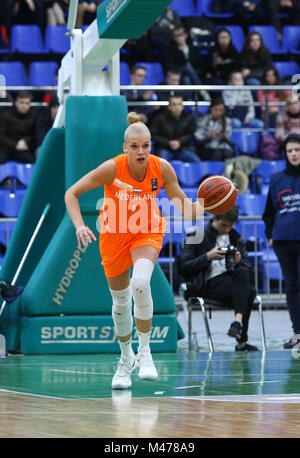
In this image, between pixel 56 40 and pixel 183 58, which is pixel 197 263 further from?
pixel 56 40

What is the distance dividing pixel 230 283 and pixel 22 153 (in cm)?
603

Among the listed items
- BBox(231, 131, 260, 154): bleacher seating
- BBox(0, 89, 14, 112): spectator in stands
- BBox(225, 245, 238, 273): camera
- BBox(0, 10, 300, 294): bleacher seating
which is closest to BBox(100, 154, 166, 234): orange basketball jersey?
BBox(225, 245, 238, 273): camera

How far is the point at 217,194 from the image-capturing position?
650 centimetres

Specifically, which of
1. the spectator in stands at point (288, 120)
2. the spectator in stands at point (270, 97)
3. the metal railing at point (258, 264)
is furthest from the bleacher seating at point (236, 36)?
the metal railing at point (258, 264)

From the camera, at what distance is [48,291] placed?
9.30 metres

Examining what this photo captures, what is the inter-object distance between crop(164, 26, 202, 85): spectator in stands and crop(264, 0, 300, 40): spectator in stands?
93.6 inches

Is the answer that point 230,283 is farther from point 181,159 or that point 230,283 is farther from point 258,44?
point 258,44

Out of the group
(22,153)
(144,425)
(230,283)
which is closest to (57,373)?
(230,283)

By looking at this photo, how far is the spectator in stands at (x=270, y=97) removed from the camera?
15.9m

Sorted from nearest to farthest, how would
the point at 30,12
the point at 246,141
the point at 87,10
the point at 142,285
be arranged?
the point at 142,285 < the point at 246,141 < the point at 87,10 < the point at 30,12

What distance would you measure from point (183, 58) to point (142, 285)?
37.0 feet

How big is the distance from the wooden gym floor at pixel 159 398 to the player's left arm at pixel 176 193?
48.8 inches

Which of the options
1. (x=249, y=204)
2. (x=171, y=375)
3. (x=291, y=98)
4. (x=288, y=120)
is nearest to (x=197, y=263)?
(x=171, y=375)

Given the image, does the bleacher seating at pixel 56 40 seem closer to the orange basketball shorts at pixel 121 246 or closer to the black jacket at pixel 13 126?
the black jacket at pixel 13 126
